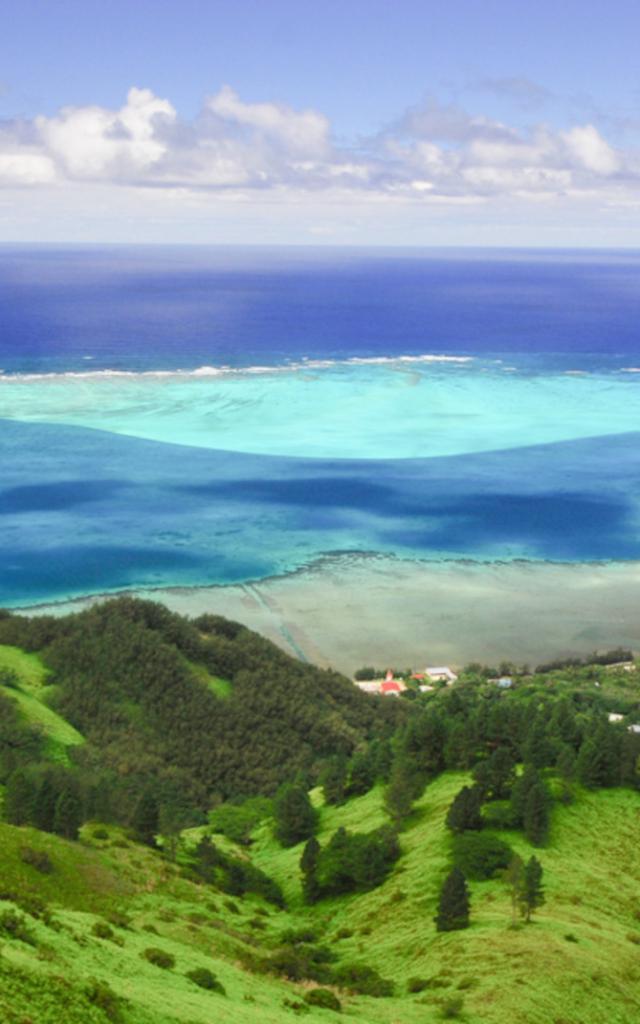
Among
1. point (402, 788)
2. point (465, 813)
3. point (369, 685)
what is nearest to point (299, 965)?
point (465, 813)

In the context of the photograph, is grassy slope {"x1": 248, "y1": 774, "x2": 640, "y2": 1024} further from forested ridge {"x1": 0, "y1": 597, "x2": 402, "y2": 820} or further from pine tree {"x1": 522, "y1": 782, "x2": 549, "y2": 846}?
forested ridge {"x1": 0, "y1": 597, "x2": 402, "y2": 820}

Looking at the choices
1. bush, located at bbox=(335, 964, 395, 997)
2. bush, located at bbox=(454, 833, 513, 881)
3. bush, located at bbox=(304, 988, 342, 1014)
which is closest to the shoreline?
bush, located at bbox=(454, 833, 513, 881)

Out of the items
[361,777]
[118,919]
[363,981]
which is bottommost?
[363,981]

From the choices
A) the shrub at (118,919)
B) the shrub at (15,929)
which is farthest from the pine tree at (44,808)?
the shrub at (15,929)

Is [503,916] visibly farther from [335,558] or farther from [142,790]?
[335,558]

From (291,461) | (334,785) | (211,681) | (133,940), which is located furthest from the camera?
(291,461)

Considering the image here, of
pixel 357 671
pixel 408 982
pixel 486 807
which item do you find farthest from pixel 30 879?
pixel 357 671

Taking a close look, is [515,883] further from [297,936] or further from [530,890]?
[297,936]
